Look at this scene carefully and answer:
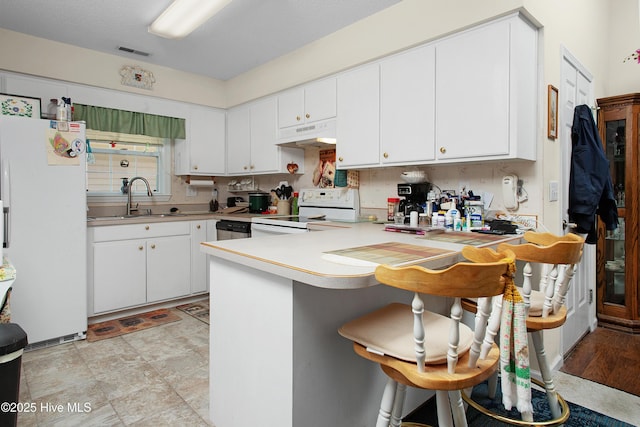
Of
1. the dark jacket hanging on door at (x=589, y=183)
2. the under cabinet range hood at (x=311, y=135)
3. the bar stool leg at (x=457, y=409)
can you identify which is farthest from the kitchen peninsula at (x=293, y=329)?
the under cabinet range hood at (x=311, y=135)

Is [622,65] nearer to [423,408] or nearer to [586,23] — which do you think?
[586,23]

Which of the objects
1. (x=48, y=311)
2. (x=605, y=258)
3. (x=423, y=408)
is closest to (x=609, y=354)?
(x=605, y=258)

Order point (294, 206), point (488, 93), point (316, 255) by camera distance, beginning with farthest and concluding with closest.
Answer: point (294, 206), point (488, 93), point (316, 255)

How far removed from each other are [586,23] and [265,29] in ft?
8.14

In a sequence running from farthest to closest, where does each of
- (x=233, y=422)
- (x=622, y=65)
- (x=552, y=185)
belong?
(x=622, y=65) → (x=552, y=185) → (x=233, y=422)

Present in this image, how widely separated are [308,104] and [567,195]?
7.21 feet

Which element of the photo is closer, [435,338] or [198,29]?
[435,338]

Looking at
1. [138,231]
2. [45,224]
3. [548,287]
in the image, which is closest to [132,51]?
[138,231]

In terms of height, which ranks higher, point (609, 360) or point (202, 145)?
point (202, 145)

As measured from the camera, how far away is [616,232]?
3018 mm

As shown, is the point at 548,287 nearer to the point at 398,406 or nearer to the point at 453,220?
the point at 398,406

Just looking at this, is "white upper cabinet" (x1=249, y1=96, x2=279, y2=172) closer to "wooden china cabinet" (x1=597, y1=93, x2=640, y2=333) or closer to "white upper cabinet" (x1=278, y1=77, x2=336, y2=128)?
"white upper cabinet" (x1=278, y1=77, x2=336, y2=128)

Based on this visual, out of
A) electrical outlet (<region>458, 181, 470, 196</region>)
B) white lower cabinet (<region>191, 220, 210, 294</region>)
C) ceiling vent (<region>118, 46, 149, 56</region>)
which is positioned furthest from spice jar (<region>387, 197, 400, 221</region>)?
ceiling vent (<region>118, 46, 149, 56</region>)

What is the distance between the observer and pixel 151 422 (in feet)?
6.00
